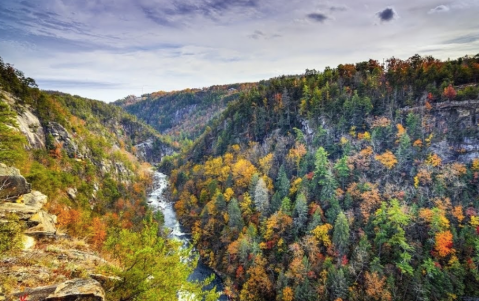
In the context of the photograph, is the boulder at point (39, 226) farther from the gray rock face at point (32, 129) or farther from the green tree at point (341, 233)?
the gray rock face at point (32, 129)

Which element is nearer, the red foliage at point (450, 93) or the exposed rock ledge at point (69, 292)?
the exposed rock ledge at point (69, 292)

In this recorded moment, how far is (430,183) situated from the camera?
68.8m

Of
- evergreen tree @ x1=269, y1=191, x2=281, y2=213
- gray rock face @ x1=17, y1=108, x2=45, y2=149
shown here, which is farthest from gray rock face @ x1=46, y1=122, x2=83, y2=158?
evergreen tree @ x1=269, y1=191, x2=281, y2=213

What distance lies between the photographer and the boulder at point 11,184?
20.7 meters

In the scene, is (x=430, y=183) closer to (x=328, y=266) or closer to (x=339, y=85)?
(x=328, y=266)

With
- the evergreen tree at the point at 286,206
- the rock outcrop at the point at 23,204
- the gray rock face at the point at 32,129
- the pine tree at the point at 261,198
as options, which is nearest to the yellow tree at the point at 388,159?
the evergreen tree at the point at 286,206

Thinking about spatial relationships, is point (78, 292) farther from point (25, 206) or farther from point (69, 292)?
point (25, 206)

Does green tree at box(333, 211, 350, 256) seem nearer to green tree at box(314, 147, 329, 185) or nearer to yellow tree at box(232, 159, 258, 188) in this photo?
green tree at box(314, 147, 329, 185)

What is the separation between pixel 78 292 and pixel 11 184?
16.7 metres

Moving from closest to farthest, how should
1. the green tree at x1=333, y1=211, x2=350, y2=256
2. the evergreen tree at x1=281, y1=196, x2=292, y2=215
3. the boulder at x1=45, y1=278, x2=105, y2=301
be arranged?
the boulder at x1=45, y1=278, x2=105, y2=301, the green tree at x1=333, y1=211, x2=350, y2=256, the evergreen tree at x1=281, y1=196, x2=292, y2=215

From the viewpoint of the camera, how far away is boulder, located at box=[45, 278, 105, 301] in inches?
417

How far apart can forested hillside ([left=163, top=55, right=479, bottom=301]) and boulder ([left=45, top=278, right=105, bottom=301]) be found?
5230 centimetres

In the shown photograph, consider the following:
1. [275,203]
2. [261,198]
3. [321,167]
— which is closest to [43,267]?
[275,203]

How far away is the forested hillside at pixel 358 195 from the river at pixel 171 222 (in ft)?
10.1
